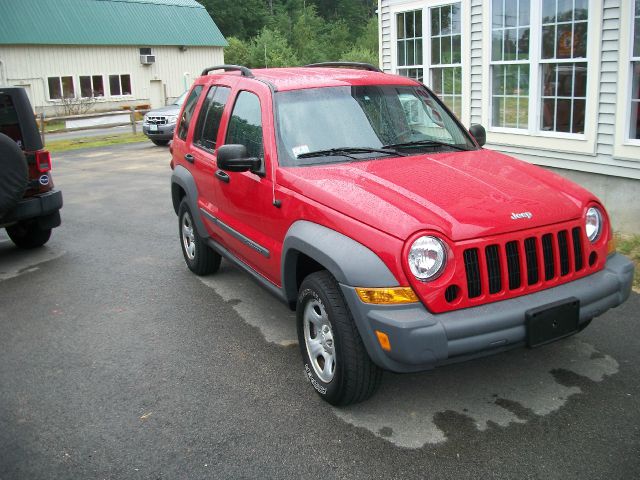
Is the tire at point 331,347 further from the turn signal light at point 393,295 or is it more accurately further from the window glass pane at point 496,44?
the window glass pane at point 496,44

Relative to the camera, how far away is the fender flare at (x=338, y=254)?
10.9ft

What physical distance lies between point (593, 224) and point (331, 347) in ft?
5.68

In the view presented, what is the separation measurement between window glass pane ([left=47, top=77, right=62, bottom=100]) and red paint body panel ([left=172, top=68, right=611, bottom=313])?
111 feet

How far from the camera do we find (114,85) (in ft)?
124

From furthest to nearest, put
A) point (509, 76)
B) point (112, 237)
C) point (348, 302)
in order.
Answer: point (509, 76) < point (112, 237) < point (348, 302)

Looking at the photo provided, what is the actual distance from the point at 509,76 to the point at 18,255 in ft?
23.5

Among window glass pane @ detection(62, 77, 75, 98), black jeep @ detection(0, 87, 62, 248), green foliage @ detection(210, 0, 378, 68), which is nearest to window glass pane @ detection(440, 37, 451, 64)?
black jeep @ detection(0, 87, 62, 248)

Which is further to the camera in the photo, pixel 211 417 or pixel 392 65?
pixel 392 65

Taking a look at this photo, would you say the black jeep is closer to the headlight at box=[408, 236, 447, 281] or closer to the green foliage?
the headlight at box=[408, 236, 447, 281]

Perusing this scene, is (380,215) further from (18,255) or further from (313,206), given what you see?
(18,255)

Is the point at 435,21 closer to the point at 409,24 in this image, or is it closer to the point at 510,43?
the point at 409,24

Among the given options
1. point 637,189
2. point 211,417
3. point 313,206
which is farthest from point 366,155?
point 637,189

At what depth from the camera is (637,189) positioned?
7531 millimetres

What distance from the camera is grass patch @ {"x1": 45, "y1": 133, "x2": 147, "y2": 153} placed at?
2078 cm
